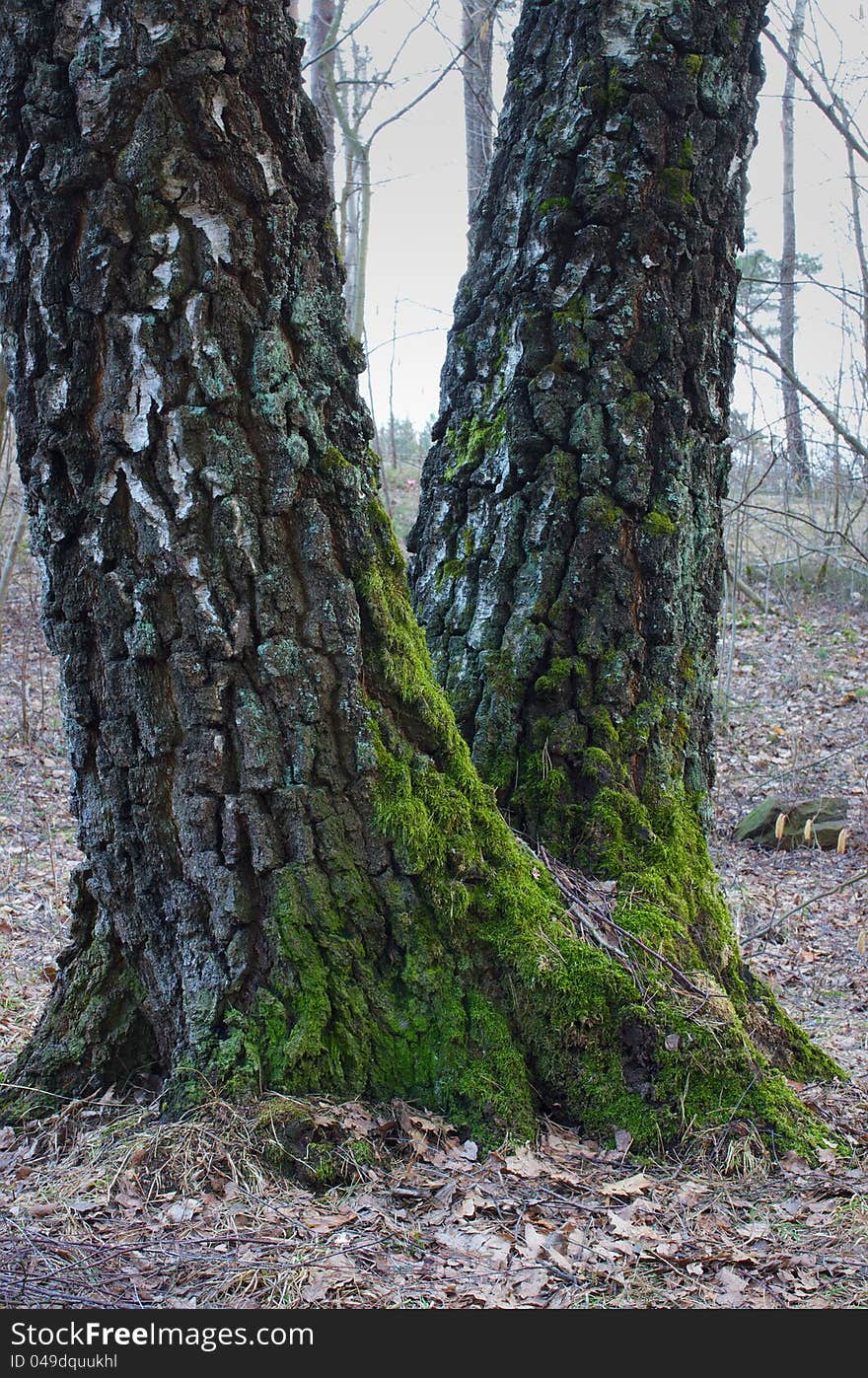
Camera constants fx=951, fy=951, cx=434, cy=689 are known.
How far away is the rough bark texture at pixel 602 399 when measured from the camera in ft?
9.90

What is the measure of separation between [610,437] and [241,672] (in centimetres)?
147

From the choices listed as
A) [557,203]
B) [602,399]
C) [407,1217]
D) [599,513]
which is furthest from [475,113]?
[407,1217]

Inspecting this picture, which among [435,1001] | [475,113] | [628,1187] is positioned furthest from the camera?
[475,113]

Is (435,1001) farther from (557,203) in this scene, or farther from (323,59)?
(323,59)

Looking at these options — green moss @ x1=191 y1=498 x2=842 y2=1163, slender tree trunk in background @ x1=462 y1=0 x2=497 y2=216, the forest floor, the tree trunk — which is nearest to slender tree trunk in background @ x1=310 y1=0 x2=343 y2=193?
slender tree trunk in background @ x1=462 y1=0 x2=497 y2=216

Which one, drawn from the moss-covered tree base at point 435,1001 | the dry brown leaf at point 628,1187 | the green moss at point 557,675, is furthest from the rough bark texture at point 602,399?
the dry brown leaf at point 628,1187

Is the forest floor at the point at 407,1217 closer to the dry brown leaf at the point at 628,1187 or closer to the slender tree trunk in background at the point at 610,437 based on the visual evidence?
the dry brown leaf at the point at 628,1187

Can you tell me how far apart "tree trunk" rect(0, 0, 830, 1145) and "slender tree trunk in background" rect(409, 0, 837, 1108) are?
45cm

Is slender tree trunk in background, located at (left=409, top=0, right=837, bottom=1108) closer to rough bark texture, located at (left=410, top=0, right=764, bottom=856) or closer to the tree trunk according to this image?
rough bark texture, located at (left=410, top=0, right=764, bottom=856)

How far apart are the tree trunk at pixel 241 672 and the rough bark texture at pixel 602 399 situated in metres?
0.50

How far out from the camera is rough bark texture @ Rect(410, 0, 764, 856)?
3018mm

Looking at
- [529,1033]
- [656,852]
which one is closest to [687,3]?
[656,852]

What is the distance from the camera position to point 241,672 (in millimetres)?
2344
